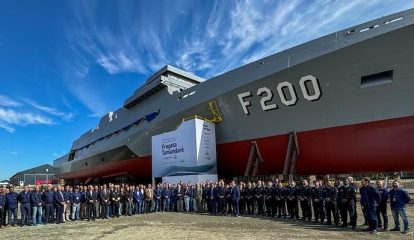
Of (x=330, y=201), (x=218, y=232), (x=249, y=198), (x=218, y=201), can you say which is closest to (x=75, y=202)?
(x=218, y=201)

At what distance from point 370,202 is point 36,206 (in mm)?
9837

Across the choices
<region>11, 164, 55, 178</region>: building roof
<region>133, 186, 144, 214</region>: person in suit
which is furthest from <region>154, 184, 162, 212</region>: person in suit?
<region>11, 164, 55, 178</region>: building roof

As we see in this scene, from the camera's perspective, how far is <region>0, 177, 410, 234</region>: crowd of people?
8133 millimetres

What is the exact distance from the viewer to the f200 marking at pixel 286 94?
44.4 ft

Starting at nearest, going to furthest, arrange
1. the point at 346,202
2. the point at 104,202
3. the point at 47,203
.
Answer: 1. the point at 346,202
2. the point at 47,203
3. the point at 104,202

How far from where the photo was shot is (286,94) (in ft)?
46.6

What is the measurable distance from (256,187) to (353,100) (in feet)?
16.7

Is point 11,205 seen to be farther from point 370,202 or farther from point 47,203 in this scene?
point 370,202

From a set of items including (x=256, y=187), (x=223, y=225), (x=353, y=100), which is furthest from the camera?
(x=353, y=100)

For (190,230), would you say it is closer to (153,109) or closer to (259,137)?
(259,137)

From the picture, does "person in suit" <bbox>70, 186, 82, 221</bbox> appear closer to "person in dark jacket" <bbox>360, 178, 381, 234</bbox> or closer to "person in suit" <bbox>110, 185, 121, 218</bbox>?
"person in suit" <bbox>110, 185, 121, 218</bbox>

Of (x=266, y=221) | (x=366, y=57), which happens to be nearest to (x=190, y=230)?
(x=266, y=221)

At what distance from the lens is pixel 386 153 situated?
12.2 m

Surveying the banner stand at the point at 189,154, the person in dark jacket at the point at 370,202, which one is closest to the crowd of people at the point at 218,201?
the person in dark jacket at the point at 370,202
